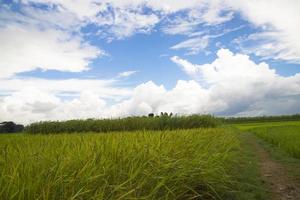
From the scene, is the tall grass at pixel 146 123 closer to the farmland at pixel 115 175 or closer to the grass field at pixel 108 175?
the farmland at pixel 115 175

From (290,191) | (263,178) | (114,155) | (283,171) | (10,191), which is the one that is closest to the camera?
(10,191)

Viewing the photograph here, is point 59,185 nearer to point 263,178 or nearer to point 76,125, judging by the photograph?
point 263,178

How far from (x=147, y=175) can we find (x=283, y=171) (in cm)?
630

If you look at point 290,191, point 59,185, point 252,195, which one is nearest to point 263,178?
point 290,191

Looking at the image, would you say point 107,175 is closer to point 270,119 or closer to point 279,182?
point 279,182

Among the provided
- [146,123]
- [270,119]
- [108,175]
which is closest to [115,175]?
[108,175]

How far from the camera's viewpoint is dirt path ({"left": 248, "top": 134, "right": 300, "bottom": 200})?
6715mm

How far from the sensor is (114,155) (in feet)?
15.5

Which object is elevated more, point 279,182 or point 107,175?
point 107,175

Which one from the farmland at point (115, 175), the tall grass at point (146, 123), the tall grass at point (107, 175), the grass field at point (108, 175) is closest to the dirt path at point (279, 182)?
the farmland at point (115, 175)

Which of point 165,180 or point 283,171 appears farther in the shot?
Result: point 283,171

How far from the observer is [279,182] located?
26.1 feet

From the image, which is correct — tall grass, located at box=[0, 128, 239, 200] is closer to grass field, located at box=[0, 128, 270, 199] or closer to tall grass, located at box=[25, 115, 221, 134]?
grass field, located at box=[0, 128, 270, 199]

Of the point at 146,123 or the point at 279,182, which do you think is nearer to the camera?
the point at 279,182
